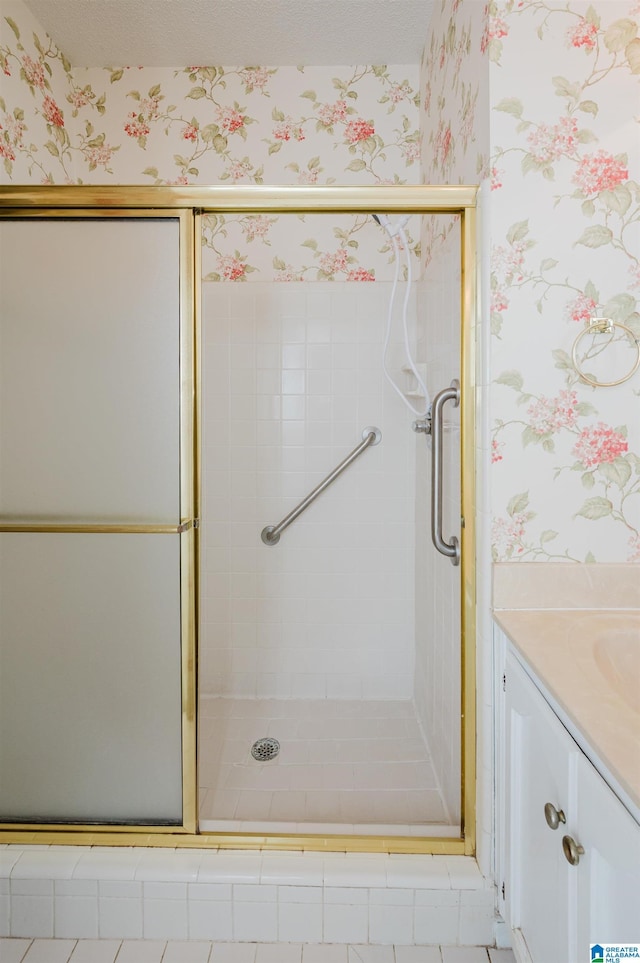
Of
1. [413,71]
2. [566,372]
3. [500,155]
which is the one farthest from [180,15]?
[566,372]

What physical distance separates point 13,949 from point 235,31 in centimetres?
272

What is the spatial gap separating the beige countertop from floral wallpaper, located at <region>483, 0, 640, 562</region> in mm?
146

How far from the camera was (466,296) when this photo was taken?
4.47 feet

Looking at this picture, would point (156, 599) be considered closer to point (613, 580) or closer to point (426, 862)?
point (426, 862)

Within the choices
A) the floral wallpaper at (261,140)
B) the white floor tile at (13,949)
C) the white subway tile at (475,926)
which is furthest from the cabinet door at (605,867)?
the floral wallpaper at (261,140)

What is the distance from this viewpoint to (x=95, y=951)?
4.36 ft

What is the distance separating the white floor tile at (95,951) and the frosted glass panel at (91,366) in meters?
0.95

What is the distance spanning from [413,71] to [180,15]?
0.86 metres

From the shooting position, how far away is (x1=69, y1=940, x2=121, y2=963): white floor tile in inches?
51.4

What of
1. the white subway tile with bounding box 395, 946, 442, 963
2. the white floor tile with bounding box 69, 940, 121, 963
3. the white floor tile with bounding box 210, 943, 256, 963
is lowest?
the white floor tile with bounding box 69, 940, 121, 963

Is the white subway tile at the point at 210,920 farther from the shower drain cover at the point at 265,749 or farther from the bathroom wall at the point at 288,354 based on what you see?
the bathroom wall at the point at 288,354

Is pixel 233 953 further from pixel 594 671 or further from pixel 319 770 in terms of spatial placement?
pixel 594 671

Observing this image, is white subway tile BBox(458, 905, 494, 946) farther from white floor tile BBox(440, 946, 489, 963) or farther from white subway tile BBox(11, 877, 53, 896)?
white subway tile BBox(11, 877, 53, 896)

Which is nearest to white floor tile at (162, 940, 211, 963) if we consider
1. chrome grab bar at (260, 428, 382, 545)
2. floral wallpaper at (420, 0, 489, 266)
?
chrome grab bar at (260, 428, 382, 545)
